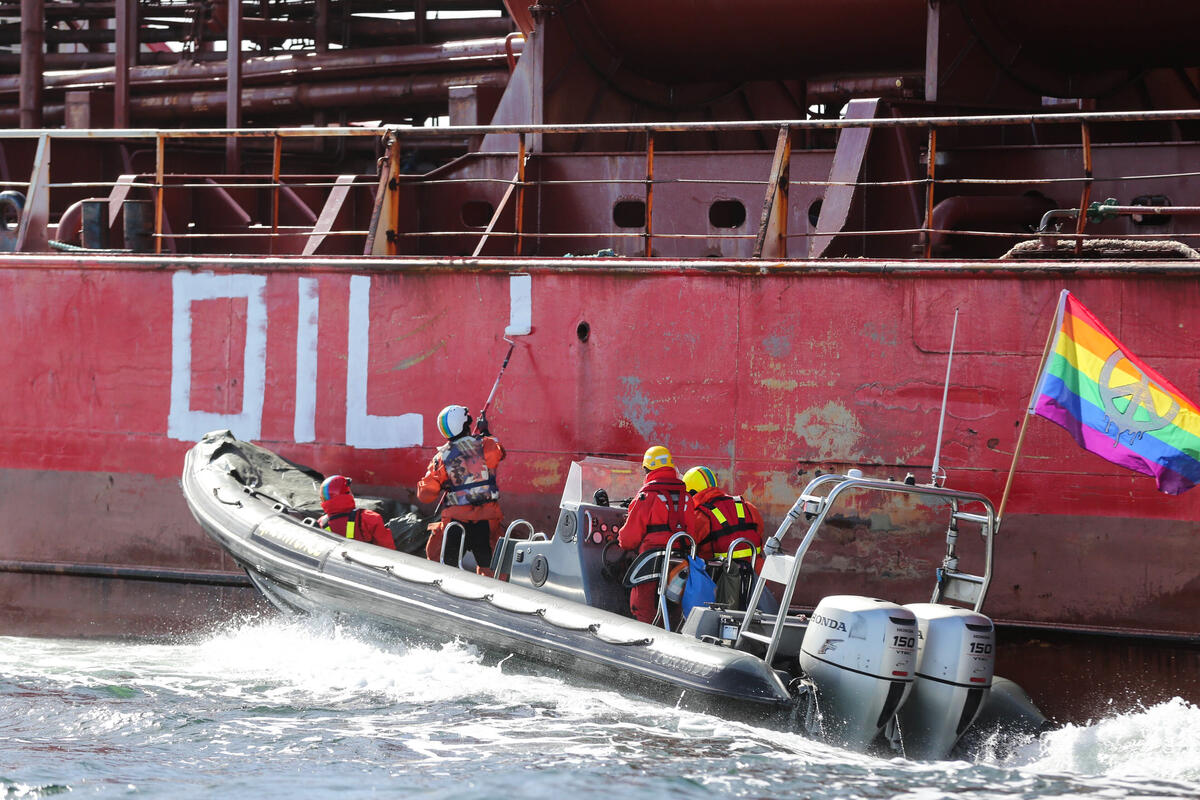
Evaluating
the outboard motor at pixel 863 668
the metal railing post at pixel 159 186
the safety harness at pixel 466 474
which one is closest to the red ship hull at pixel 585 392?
the metal railing post at pixel 159 186

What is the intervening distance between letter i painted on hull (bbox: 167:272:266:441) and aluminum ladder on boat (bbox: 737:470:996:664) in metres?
4.64

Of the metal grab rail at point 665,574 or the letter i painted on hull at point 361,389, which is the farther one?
the letter i painted on hull at point 361,389

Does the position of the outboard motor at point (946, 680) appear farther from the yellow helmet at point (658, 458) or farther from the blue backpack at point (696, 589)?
the yellow helmet at point (658, 458)

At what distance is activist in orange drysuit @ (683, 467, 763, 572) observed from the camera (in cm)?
794

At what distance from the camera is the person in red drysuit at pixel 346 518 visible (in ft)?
29.4

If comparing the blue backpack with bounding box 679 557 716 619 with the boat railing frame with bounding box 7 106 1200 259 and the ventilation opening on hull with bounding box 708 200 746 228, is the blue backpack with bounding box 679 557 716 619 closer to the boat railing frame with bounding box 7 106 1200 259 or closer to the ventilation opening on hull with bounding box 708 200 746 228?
the boat railing frame with bounding box 7 106 1200 259

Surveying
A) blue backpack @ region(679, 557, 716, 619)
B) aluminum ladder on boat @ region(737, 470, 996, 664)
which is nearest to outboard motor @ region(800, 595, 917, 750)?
aluminum ladder on boat @ region(737, 470, 996, 664)

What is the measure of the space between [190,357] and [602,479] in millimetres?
3739

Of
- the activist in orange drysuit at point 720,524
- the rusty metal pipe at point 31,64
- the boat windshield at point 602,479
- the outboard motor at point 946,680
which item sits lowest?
the outboard motor at point 946,680

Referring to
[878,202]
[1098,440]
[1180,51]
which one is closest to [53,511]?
[878,202]

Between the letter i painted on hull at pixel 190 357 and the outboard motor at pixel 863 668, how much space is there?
5.31 m

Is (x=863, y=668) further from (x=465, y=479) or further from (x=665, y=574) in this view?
(x=465, y=479)

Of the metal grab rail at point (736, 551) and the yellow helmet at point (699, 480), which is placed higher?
the yellow helmet at point (699, 480)

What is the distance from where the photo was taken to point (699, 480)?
8.10m
